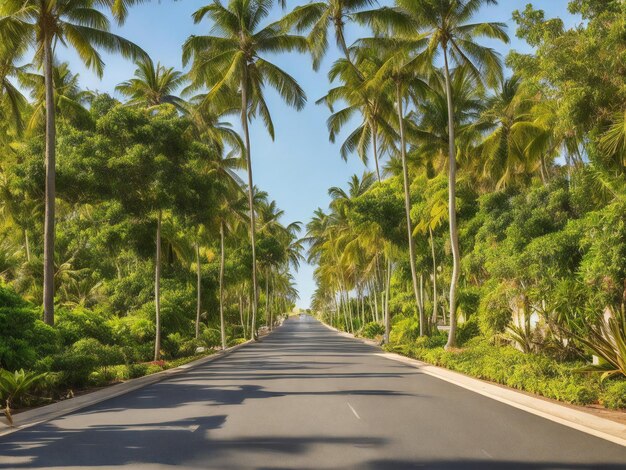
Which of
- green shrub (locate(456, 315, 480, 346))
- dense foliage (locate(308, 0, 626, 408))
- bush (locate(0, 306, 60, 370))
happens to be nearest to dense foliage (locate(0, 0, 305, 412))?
bush (locate(0, 306, 60, 370))

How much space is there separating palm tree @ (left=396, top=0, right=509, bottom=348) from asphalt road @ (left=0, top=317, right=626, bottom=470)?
9.12 m

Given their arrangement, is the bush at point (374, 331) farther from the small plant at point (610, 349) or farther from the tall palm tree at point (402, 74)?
the small plant at point (610, 349)

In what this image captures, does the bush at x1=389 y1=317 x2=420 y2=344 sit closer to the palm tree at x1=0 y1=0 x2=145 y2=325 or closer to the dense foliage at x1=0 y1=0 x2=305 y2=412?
the dense foliage at x1=0 y1=0 x2=305 y2=412

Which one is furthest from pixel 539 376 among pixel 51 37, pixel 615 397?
pixel 51 37

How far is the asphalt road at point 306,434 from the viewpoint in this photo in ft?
21.8

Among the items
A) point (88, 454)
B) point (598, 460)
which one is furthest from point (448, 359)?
point (88, 454)

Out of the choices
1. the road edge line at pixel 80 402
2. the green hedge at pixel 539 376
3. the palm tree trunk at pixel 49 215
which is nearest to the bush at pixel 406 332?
the green hedge at pixel 539 376

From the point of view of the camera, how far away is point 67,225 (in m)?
30.3

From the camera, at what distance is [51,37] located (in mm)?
17484

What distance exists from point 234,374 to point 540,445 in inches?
475

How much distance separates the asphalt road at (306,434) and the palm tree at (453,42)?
29.9ft

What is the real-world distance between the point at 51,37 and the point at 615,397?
1748 centimetres

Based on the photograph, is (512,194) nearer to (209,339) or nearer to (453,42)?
(453,42)

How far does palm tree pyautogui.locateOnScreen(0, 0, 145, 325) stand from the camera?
1657 centimetres
